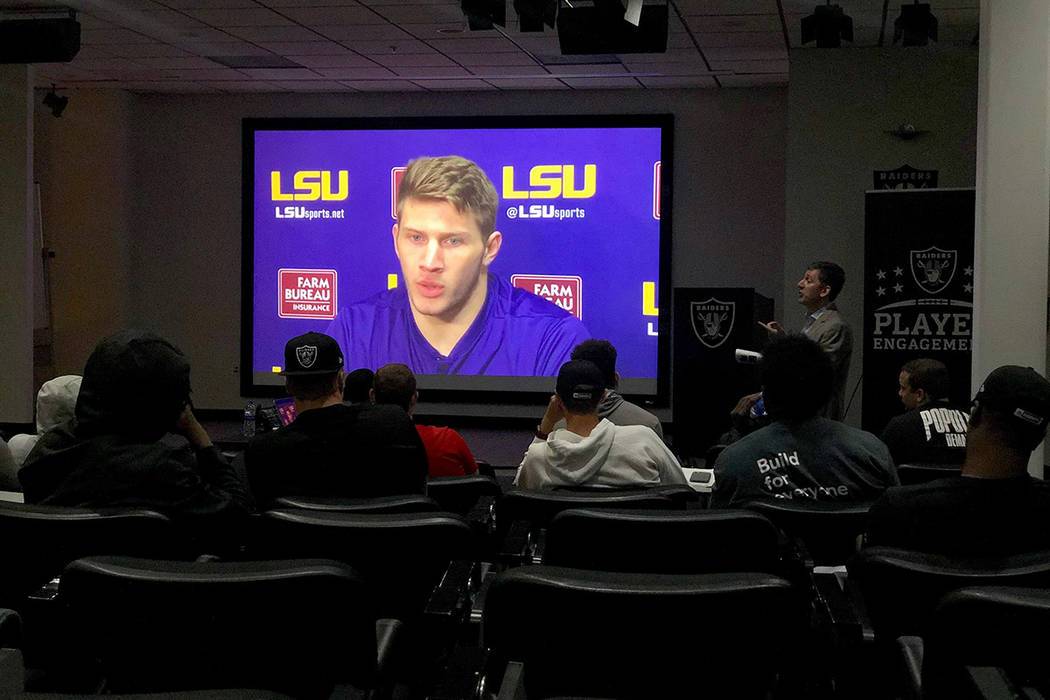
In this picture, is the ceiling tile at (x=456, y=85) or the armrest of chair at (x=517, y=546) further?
the ceiling tile at (x=456, y=85)

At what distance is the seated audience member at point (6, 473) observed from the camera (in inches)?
137

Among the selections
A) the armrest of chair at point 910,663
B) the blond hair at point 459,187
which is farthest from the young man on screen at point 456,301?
the armrest of chair at point 910,663

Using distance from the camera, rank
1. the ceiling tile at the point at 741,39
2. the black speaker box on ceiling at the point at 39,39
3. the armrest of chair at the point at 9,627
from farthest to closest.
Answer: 1. the ceiling tile at the point at 741,39
2. the black speaker box on ceiling at the point at 39,39
3. the armrest of chair at the point at 9,627

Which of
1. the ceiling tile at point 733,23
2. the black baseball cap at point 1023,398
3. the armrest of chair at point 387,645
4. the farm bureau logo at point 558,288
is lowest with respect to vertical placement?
the armrest of chair at point 387,645

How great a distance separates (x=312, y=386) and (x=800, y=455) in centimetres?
143

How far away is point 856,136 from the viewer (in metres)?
7.58

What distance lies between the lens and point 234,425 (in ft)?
33.0

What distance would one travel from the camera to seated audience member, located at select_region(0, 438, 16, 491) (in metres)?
3.48

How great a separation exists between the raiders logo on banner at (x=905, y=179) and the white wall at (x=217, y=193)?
1.80 meters

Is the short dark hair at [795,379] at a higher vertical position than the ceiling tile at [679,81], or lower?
lower

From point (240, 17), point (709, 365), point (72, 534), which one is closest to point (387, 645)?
point (72, 534)

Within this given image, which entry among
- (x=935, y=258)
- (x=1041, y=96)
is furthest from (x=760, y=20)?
(x=1041, y=96)

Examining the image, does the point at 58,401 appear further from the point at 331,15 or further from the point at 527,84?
the point at 527,84

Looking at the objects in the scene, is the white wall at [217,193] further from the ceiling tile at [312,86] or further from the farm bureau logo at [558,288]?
the farm bureau logo at [558,288]
